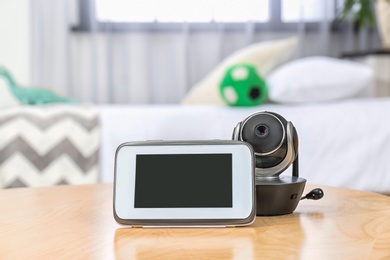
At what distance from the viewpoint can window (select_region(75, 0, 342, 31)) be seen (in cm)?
301

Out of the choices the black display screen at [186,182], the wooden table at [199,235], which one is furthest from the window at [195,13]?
the black display screen at [186,182]

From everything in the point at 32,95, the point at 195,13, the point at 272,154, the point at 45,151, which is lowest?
the point at 45,151

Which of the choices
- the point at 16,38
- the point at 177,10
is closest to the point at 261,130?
the point at 177,10

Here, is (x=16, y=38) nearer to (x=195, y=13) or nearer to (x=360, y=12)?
(x=195, y=13)

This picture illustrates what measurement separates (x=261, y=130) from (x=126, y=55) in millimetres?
2289

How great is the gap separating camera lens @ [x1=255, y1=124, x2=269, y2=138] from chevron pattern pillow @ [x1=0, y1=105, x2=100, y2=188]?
42.3 inches

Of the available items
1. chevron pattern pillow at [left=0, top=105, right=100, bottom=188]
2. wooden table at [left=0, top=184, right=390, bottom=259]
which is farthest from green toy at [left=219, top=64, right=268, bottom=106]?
wooden table at [left=0, top=184, right=390, bottom=259]

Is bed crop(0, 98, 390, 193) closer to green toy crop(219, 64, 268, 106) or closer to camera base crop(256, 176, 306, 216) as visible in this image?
green toy crop(219, 64, 268, 106)

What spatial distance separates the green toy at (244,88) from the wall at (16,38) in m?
1.30

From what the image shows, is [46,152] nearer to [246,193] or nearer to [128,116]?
[128,116]

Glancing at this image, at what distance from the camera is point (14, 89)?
221cm

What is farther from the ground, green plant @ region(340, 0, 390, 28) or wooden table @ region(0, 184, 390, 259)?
green plant @ region(340, 0, 390, 28)

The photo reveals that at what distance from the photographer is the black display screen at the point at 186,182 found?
0.76 m

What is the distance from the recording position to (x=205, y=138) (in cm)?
184
